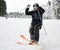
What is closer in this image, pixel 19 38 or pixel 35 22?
pixel 35 22

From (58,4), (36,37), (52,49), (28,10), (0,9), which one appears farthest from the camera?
(58,4)

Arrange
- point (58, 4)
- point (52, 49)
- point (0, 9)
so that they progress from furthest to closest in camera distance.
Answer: point (58, 4)
point (0, 9)
point (52, 49)

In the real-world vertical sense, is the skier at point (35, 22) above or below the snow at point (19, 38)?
above

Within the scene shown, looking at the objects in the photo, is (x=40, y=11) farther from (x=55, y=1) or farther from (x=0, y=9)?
(x=55, y=1)

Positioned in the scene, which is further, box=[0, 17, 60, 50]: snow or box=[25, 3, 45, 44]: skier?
box=[25, 3, 45, 44]: skier

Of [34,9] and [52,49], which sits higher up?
[34,9]

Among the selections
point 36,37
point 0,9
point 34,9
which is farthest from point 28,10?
point 0,9

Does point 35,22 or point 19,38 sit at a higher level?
point 35,22

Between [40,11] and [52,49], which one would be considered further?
[40,11]

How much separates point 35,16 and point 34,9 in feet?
0.98

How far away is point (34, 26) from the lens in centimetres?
936

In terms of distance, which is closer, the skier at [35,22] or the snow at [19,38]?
the snow at [19,38]

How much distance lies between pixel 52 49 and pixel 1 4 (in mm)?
51130

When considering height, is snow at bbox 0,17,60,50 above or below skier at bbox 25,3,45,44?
below
